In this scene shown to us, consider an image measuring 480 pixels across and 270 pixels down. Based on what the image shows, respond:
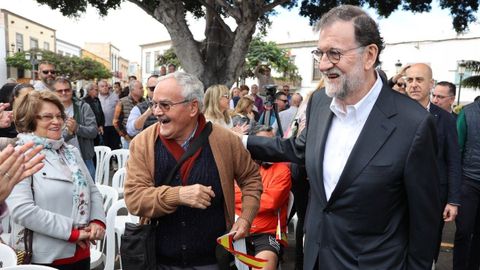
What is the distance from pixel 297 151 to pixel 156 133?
80 cm

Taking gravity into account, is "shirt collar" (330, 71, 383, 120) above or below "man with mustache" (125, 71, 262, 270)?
above

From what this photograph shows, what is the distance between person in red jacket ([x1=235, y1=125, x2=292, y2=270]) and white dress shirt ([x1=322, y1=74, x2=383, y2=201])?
4.42 feet

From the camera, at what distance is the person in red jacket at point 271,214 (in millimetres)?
3131

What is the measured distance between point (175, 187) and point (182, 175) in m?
0.13

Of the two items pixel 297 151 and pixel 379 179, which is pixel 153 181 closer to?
pixel 297 151

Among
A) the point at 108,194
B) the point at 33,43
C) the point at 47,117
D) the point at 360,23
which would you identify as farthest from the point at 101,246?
the point at 33,43

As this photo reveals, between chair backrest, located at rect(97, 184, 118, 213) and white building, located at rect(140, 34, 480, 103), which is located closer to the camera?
chair backrest, located at rect(97, 184, 118, 213)

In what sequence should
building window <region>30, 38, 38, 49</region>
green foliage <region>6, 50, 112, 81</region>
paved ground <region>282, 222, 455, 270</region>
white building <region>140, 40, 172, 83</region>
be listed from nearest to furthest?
paved ground <region>282, 222, 455, 270</region> < green foliage <region>6, 50, 112, 81</region> < white building <region>140, 40, 172, 83</region> < building window <region>30, 38, 38, 49</region>

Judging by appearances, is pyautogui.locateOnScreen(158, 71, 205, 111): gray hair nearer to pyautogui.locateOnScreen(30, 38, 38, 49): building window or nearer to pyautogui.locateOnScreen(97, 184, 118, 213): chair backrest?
pyautogui.locateOnScreen(97, 184, 118, 213): chair backrest

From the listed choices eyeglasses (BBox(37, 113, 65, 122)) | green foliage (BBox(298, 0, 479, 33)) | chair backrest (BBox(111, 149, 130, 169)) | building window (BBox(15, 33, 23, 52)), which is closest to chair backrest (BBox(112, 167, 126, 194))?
chair backrest (BBox(111, 149, 130, 169))

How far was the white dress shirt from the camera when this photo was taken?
1862 millimetres

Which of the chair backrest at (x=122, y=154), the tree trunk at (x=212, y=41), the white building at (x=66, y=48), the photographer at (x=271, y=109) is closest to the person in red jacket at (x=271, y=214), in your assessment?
the photographer at (x=271, y=109)

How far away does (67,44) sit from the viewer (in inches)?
2650

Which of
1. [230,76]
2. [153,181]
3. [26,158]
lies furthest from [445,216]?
[230,76]
